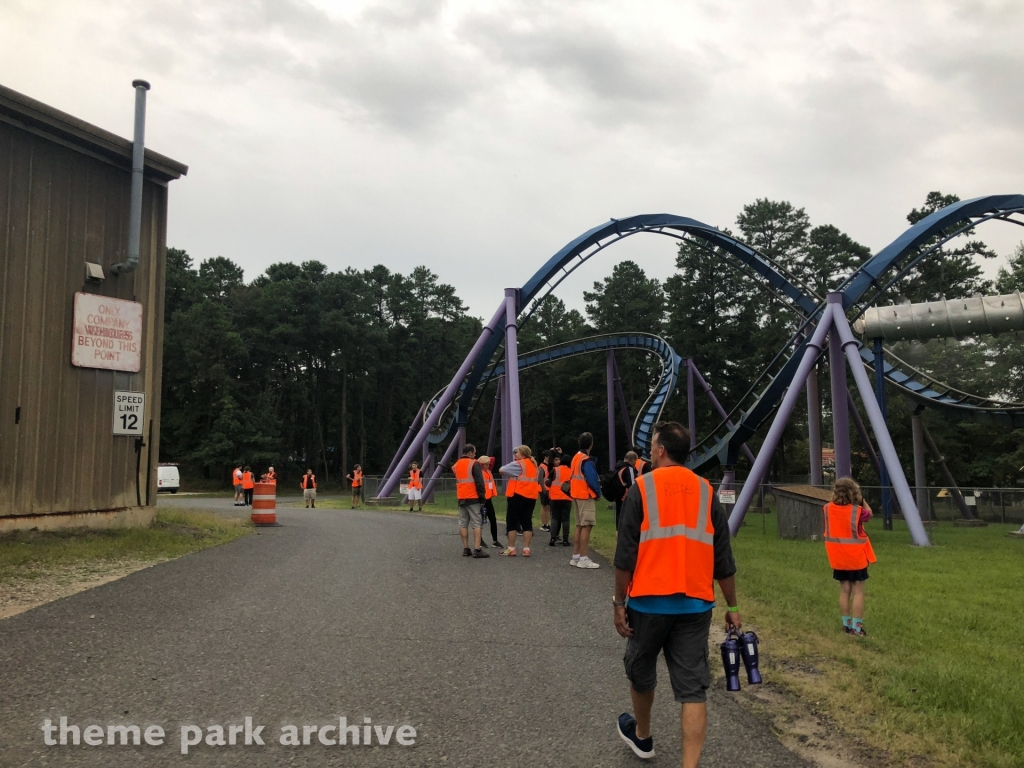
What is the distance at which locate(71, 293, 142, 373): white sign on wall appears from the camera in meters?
13.1

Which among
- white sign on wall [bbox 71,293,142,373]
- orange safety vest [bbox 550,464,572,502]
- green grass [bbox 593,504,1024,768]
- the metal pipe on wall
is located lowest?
green grass [bbox 593,504,1024,768]

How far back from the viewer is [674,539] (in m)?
4.19

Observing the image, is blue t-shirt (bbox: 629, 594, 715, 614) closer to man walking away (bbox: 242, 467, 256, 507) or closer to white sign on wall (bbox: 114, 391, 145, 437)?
white sign on wall (bbox: 114, 391, 145, 437)

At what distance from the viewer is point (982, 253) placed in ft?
179

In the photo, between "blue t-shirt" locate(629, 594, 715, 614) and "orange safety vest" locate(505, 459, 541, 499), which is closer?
"blue t-shirt" locate(629, 594, 715, 614)

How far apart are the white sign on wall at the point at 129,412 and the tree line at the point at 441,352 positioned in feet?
130

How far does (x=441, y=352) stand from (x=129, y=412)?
6418cm

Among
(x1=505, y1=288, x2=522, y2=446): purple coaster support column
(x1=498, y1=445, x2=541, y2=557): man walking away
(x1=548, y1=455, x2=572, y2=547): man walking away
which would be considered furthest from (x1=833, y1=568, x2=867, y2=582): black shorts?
(x1=505, y1=288, x2=522, y2=446): purple coaster support column

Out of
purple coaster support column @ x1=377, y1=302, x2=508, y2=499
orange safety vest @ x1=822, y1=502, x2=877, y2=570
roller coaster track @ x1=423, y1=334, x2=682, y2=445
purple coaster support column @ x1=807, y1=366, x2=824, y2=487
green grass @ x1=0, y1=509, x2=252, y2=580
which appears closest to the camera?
orange safety vest @ x1=822, y1=502, x2=877, y2=570

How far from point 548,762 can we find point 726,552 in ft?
4.66

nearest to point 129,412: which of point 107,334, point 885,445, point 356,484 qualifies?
point 107,334

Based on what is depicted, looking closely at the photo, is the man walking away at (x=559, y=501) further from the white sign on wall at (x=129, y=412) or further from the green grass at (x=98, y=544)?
the white sign on wall at (x=129, y=412)

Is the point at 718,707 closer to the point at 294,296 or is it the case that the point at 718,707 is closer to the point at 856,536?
the point at 856,536

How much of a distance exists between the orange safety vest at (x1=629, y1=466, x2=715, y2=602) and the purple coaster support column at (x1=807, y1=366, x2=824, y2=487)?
73.0ft
